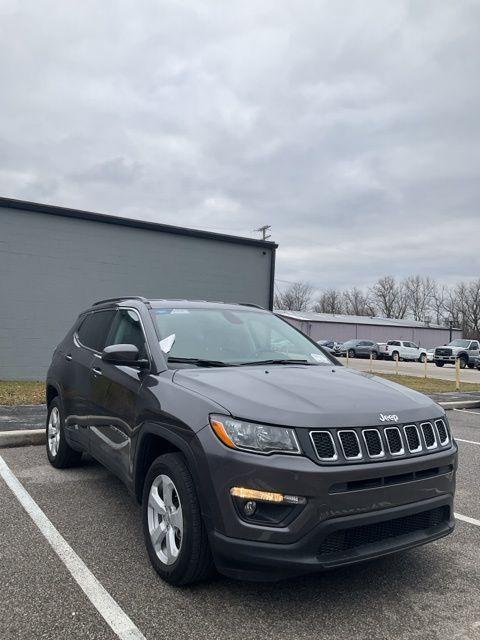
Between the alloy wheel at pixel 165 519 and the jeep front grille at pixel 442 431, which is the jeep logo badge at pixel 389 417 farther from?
the alloy wheel at pixel 165 519

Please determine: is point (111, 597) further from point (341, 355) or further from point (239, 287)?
point (341, 355)

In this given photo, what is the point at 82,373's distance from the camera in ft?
16.3

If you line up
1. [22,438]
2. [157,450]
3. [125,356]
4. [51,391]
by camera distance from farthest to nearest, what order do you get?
1. [22,438]
2. [51,391]
3. [125,356]
4. [157,450]

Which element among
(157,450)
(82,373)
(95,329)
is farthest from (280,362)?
(95,329)

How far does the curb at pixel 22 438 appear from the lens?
6.59 meters

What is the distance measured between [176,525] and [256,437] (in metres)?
0.80

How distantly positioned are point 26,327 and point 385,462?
45.4 feet

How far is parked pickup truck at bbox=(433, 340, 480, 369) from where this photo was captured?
37.9 meters

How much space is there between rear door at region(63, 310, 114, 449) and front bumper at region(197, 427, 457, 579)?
85.9 inches

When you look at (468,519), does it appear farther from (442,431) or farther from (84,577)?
(84,577)

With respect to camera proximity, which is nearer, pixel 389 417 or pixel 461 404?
pixel 389 417

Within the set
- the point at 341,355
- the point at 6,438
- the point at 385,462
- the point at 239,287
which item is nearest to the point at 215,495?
the point at 385,462

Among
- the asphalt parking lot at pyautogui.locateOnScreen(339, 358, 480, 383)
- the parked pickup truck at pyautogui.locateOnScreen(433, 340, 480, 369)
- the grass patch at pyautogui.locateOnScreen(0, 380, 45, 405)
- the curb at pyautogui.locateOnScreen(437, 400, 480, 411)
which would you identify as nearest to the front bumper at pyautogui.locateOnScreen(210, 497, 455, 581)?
the grass patch at pyautogui.locateOnScreen(0, 380, 45, 405)

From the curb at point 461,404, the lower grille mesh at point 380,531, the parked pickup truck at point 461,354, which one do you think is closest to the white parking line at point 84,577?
the lower grille mesh at point 380,531
